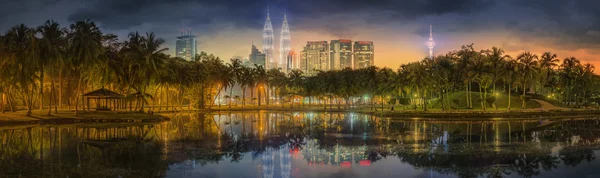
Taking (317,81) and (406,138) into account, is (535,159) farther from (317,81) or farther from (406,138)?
(317,81)

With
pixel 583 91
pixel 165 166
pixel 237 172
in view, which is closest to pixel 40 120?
pixel 165 166

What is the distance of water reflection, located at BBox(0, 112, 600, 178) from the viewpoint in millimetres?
25438

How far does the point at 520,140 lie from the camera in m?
38.6

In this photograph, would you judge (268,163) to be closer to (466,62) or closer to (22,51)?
(22,51)

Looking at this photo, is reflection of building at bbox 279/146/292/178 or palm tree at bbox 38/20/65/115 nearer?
reflection of building at bbox 279/146/292/178

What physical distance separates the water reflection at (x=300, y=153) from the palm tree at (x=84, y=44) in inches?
811

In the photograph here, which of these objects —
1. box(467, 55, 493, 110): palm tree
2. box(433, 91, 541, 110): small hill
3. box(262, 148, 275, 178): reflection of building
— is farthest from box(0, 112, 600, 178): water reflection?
box(433, 91, 541, 110): small hill

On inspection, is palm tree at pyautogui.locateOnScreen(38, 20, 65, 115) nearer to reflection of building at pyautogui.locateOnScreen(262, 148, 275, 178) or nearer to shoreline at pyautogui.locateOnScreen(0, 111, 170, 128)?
shoreline at pyautogui.locateOnScreen(0, 111, 170, 128)

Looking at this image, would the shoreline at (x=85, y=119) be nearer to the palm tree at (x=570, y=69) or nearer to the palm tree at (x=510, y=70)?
the palm tree at (x=510, y=70)

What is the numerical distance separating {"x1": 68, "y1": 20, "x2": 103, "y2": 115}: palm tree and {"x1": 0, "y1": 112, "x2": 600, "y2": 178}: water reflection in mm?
20589

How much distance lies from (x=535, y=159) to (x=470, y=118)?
36.6 m

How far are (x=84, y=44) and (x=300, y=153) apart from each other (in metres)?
44.4

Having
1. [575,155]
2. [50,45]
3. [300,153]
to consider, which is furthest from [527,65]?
[50,45]

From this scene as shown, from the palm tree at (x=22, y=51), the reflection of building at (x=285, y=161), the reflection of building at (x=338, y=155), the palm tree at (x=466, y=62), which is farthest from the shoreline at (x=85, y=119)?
the palm tree at (x=466, y=62)
